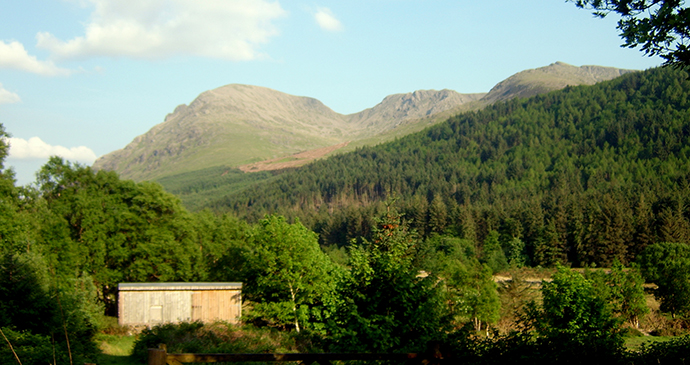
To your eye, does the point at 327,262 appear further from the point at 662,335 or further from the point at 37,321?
the point at 662,335

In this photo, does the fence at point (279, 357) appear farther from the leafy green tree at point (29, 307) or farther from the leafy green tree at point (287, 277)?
the leafy green tree at point (287, 277)

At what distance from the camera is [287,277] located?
39.5 metres

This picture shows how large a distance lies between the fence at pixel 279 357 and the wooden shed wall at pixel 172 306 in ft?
103

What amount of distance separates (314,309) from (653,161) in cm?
19248

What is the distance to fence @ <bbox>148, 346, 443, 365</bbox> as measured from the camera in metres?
5.54

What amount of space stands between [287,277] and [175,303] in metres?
8.86

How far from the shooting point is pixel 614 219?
95625 millimetres

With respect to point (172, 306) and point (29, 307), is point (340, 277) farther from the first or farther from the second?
point (172, 306)

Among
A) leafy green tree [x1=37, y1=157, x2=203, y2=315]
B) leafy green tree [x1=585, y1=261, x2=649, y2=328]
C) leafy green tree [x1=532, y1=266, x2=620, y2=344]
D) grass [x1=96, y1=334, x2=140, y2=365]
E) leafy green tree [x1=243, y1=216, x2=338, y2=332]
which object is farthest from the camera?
leafy green tree [x1=585, y1=261, x2=649, y2=328]

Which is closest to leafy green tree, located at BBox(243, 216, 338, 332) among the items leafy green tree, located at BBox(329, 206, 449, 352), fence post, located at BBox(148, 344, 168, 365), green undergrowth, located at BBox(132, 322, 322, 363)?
green undergrowth, located at BBox(132, 322, 322, 363)

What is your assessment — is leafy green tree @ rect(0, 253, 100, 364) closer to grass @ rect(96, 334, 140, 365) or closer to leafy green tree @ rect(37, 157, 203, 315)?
grass @ rect(96, 334, 140, 365)

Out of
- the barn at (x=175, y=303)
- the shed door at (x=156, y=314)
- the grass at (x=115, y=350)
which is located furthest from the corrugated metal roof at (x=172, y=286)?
the grass at (x=115, y=350)

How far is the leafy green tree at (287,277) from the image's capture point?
128 ft

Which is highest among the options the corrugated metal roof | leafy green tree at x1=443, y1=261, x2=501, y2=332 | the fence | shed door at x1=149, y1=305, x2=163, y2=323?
the fence
